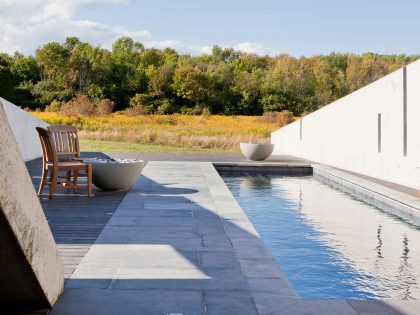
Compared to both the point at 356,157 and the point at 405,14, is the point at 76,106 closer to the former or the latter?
the point at 405,14

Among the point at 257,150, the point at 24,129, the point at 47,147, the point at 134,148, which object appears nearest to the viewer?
the point at 47,147

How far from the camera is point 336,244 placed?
498 cm

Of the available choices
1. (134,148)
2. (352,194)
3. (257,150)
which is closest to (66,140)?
(352,194)

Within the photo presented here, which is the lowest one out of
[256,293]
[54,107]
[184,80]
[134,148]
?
[256,293]

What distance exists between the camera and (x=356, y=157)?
12258mm

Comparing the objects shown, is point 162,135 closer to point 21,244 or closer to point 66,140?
point 66,140

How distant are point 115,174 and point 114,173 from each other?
2cm

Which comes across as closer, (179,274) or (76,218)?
(179,274)

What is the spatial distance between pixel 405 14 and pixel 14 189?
97.8 feet

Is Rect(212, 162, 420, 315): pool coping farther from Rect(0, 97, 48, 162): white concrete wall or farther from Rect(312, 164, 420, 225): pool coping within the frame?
Rect(0, 97, 48, 162): white concrete wall

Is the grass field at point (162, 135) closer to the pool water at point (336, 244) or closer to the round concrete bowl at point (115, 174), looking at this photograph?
the round concrete bowl at point (115, 174)

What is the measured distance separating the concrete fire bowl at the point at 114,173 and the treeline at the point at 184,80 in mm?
29855

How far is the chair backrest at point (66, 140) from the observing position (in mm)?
7289

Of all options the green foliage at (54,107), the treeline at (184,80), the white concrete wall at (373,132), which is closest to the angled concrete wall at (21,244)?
the white concrete wall at (373,132)
